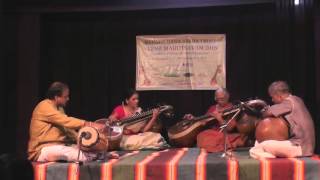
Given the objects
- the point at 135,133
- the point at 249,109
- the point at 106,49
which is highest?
the point at 106,49

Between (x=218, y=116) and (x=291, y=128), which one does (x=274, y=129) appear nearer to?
(x=291, y=128)

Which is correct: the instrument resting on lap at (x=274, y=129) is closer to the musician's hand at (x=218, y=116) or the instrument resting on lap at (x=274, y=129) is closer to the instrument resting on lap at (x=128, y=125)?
the musician's hand at (x=218, y=116)

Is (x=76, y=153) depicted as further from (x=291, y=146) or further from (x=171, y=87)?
(x=171, y=87)

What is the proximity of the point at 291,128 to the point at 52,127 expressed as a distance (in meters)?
2.22

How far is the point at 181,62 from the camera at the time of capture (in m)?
6.24

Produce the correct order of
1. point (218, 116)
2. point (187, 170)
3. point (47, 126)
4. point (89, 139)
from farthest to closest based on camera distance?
point (218, 116) < point (47, 126) < point (89, 139) < point (187, 170)

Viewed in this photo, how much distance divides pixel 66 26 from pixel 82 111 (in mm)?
1226

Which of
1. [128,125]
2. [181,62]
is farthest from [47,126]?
[181,62]

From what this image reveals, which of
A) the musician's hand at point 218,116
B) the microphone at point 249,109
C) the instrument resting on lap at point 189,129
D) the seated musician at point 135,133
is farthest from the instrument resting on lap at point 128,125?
the microphone at point 249,109

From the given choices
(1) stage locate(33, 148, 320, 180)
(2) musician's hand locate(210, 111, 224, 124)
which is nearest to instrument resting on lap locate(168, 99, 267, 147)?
(2) musician's hand locate(210, 111, 224, 124)

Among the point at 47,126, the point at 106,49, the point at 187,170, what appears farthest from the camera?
the point at 106,49

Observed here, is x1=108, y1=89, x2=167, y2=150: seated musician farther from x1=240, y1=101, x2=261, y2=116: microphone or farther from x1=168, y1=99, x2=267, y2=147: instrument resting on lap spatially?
x1=240, y1=101, x2=261, y2=116: microphone

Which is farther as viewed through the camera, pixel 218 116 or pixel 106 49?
pixel 106 49

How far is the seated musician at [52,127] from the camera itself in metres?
4.12
